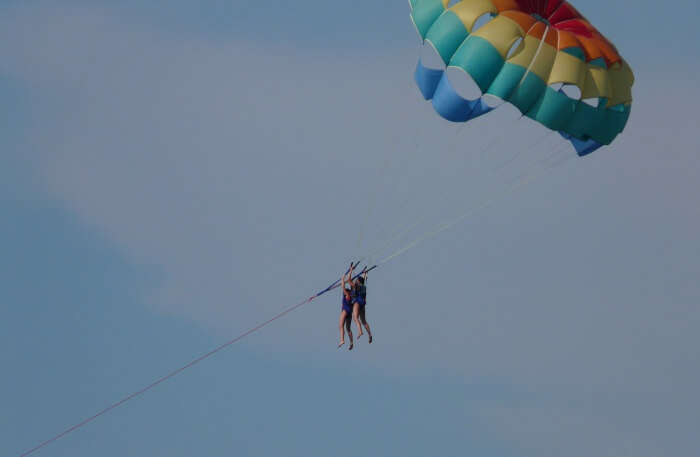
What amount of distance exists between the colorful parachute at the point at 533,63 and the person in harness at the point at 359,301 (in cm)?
381

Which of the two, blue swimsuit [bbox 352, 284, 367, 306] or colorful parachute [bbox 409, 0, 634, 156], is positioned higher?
colorful parachute [bbox 409, 0, 634, 156]

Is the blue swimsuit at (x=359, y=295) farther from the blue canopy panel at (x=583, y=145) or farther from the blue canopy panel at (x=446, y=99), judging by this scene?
the blue canopy panel at (x=583, y=145)

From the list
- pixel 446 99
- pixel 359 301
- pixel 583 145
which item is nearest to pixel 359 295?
pixel 359 301

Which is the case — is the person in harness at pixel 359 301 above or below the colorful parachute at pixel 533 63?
below

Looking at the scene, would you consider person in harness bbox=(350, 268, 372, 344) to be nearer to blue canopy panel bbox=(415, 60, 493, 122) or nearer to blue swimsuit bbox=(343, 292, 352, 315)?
blue swimsuit bbox=(343, 292, 352, 315)

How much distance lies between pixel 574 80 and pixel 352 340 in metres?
6.92

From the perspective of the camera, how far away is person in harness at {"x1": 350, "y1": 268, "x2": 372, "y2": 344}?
4709cm

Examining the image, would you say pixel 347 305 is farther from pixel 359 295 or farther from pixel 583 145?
pixel 583 145

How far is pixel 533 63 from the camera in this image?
4691 cm

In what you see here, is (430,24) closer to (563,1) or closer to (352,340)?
(563,1)

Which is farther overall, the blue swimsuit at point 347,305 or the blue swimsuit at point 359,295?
the blue swimsuit at point 347,305

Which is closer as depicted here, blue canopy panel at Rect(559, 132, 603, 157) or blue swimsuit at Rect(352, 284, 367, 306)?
blue swimsuit at Rect(352, 284, 367, 306)

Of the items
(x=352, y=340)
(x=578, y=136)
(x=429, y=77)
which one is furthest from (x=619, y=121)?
(x=352, y=340)

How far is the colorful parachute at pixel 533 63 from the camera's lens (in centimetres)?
4691
